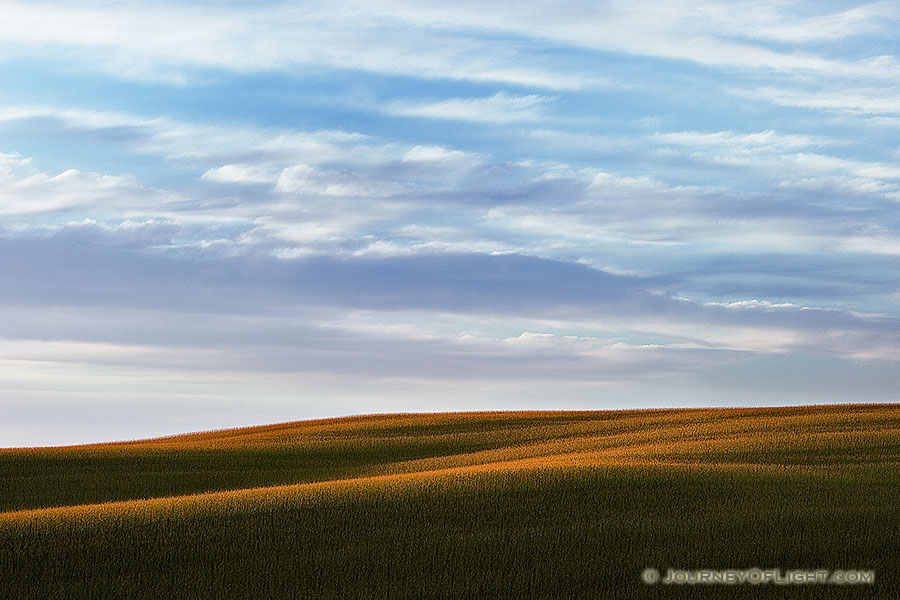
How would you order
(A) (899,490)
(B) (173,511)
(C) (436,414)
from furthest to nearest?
(C) (436,414)
(A) (899,490)
(B) (173,511)

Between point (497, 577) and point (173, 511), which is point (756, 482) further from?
point (173, 511)

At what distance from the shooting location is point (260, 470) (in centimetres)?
3347

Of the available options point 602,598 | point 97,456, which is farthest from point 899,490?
point 97,456

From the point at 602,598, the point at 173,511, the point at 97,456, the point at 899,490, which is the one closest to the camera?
the point at 602,598

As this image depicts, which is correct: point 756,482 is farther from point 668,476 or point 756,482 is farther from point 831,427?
point 831,427

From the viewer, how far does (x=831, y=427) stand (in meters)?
35.1

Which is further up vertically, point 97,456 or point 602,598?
point 97,456

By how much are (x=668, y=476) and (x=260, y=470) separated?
16429 mm

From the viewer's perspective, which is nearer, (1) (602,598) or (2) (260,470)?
(1) (602,598)

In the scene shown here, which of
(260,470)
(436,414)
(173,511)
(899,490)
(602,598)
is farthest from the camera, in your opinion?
(436,414)

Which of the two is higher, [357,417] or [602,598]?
[357,417]

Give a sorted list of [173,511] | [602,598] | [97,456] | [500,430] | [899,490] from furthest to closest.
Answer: [500,430], [97,456], [899,490], [173,511], [602,598]

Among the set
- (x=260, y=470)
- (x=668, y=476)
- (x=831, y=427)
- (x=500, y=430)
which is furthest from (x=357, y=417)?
(x=668, y=476)

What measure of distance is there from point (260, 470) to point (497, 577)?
62.4ft
